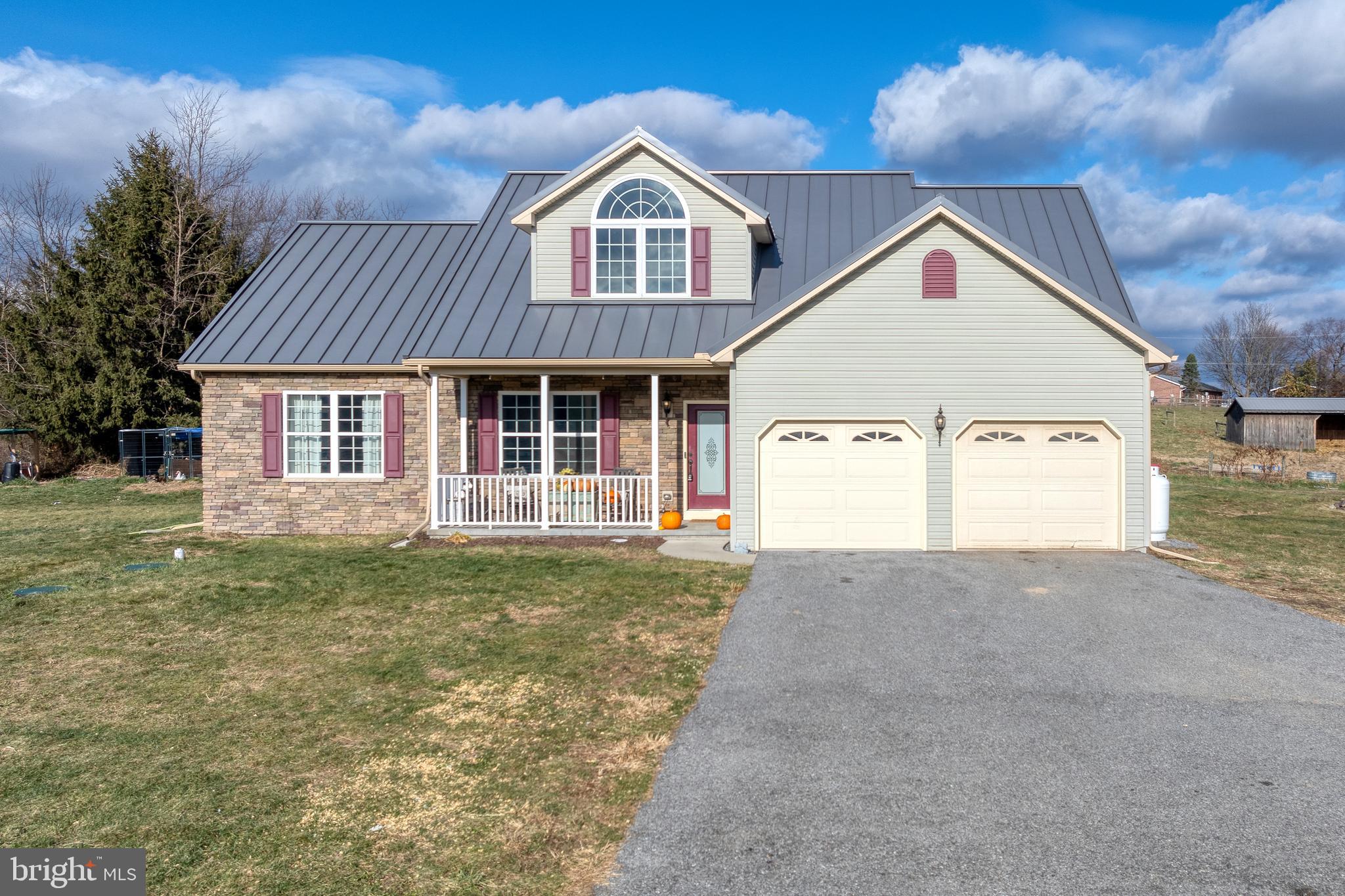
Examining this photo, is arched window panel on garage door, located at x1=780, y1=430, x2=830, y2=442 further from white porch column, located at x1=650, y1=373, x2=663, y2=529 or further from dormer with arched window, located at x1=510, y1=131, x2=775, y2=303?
dormer with arched window, located at x1=510, y1=131, x2=775, y2=303

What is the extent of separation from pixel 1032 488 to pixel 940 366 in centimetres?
231

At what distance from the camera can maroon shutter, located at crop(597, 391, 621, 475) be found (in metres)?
15.0

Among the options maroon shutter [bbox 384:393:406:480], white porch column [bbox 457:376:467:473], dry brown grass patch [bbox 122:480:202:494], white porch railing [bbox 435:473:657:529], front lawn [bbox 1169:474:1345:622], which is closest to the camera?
front lawn [bbox 1169:474:1345:622]

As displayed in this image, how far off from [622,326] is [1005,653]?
8.75 m

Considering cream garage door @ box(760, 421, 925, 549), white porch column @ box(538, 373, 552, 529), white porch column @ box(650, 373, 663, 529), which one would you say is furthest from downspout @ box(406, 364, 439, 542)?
cream garage door @ box(760, 421, 925, 549)

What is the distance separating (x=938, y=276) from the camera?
1254 cm

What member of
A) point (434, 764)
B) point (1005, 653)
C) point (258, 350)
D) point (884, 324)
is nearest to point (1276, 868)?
point (1005, 653)

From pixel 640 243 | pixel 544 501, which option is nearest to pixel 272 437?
pixel 544 501

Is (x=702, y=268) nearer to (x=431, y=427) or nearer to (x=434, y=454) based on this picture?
(x=431, y=427)

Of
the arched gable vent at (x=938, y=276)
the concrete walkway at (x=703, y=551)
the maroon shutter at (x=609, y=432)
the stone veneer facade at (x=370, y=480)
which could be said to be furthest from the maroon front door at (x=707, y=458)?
the arched gable vent at (x=938, y=276)

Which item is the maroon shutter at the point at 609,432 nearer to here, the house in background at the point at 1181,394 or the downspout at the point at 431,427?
the downspout at the point at 431,427

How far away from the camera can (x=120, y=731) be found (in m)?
6.02

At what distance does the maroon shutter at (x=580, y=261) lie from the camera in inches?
603

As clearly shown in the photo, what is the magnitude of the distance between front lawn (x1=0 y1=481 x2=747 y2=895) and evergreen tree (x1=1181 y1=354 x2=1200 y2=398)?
89487 millimetres
